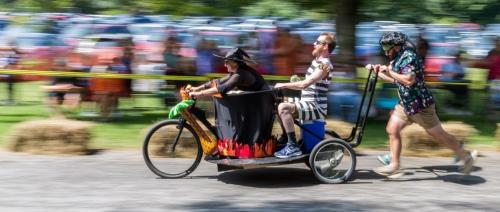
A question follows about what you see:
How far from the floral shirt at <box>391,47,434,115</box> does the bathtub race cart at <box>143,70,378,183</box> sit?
12.4 inches

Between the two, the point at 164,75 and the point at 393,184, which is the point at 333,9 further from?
the point at 393,184

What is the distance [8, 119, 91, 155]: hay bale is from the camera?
33.0 ft

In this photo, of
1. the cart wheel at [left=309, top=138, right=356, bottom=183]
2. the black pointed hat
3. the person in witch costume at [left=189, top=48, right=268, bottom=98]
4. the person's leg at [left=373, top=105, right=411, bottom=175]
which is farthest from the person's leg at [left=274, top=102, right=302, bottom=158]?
the person's leg at [left=373, top=105, right=411, bottom=175]

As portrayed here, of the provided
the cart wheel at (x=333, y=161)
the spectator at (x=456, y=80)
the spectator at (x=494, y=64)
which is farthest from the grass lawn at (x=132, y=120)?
the cart wheel at (x=333, y=161)

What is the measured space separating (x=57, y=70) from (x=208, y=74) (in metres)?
2.87

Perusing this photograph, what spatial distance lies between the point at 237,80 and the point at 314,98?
90 cm

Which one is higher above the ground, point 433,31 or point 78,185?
point 433,31

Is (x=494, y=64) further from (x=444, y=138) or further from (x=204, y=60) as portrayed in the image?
(x=444, y=138)

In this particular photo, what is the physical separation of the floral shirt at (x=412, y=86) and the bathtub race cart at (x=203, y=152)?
32 centimetres

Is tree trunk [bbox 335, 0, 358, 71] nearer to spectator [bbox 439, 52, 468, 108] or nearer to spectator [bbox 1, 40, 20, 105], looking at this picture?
spectator [bbox 439, 52, 468, 108]

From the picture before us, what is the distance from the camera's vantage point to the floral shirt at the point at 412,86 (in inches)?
329

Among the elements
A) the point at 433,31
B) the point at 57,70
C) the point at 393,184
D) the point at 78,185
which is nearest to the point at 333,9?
the point at 57,70

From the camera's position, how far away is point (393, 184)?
853 cm

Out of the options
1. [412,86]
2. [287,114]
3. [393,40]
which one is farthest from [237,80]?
[412,86]
